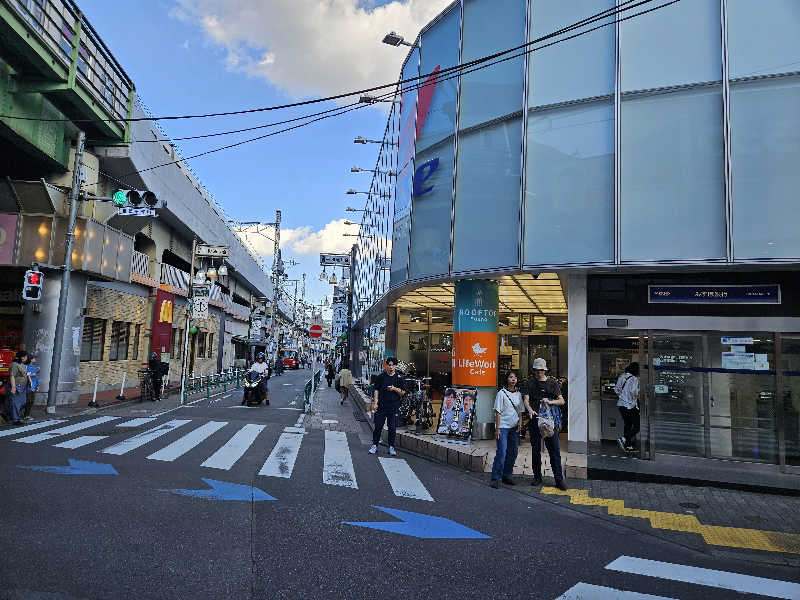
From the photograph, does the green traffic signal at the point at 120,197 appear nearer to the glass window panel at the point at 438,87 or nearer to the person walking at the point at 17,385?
the person walking at the point at 17,385

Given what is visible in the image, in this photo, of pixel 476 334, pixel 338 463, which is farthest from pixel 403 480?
pixel 476 334

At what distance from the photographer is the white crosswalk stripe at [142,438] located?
983cm

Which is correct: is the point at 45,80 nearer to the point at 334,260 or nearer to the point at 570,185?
the point at 570,185

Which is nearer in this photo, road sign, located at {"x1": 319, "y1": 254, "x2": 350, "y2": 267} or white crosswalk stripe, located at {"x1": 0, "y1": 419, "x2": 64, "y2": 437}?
white crosswalk stripe, located at {"x1": 0, "y1": 419, "x2": 64, "y2": 437}

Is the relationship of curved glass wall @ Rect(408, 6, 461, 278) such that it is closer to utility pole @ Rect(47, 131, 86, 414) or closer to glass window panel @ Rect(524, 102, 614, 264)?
glass window panel @ Rect(524, 102, 614, 264)

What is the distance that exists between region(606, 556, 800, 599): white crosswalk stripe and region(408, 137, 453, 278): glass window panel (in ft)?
29.6

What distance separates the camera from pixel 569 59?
1189 cm

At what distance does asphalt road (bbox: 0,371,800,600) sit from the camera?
4.32 m

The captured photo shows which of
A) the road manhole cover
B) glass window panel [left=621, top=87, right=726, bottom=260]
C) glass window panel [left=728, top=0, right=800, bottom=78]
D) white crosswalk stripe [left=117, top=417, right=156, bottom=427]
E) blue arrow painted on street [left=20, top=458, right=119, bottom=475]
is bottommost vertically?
the road manhole cover

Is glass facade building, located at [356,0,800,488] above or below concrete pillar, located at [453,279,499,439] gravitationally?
above

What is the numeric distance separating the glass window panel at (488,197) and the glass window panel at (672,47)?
2.59 metres

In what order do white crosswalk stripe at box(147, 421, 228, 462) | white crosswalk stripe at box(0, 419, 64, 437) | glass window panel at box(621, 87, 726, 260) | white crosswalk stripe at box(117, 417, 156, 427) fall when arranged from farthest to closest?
1. white crosswalk stripe at box(117, 417, 156, 427)
2. white crosswalk stripe at box(0, 419, 64, 437)
3. glass window panel at box(621, 87, 726, 260)
4. white crosswalk stripe at box(147, 421, 228, 462)

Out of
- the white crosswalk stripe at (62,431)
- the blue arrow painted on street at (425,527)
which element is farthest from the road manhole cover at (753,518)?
the white crosswalk stripe at (62,431)

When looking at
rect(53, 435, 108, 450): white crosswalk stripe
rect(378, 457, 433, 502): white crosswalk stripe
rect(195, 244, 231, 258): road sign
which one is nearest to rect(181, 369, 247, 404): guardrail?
rect(195, 244, 231, 258): road sign
